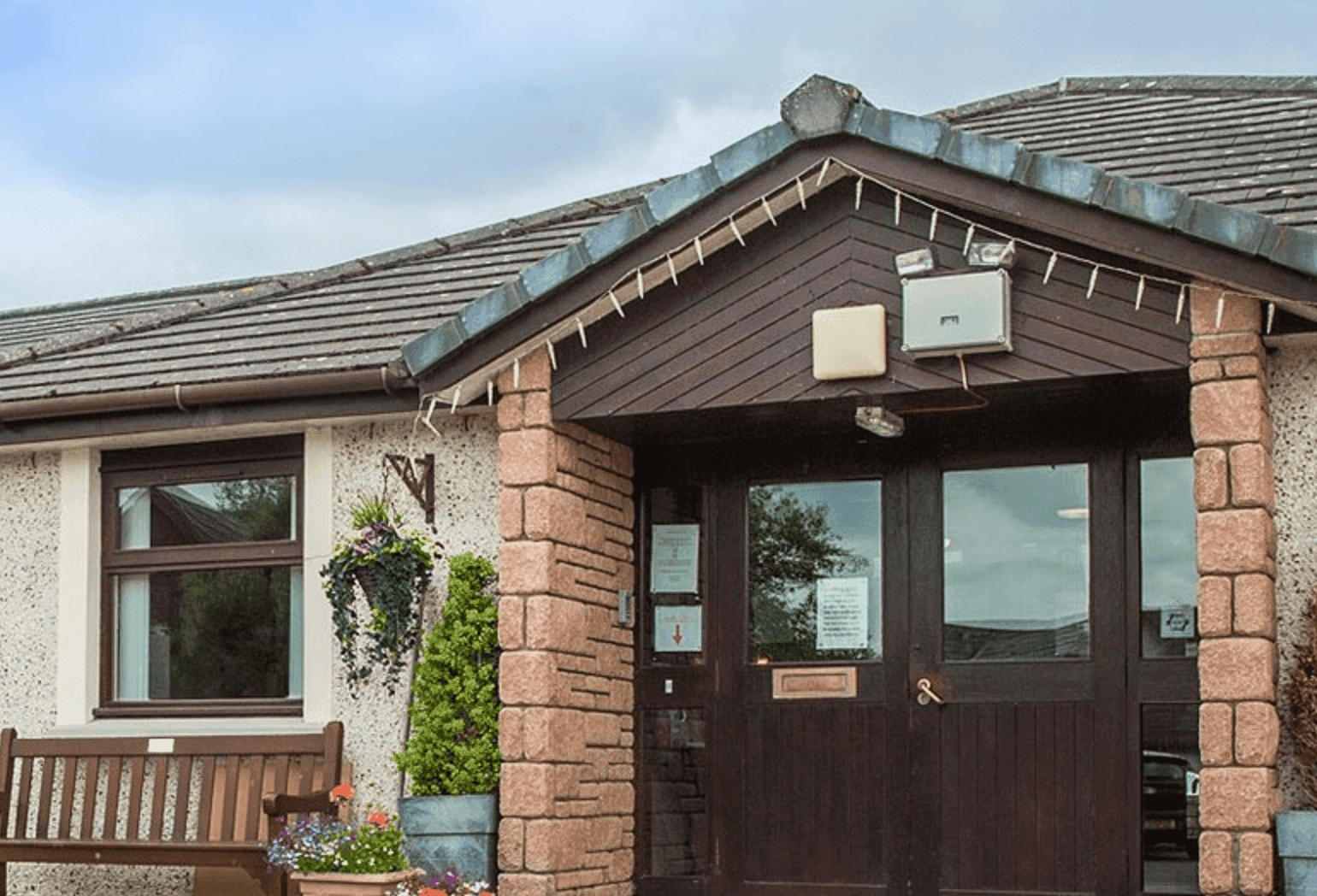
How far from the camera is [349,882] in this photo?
8047 mm

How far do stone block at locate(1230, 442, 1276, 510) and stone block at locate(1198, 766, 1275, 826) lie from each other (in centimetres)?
103

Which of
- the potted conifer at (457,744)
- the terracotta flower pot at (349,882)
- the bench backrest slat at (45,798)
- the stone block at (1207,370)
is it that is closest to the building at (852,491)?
the stone block at (1207,370)

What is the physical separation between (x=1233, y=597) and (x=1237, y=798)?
76cm

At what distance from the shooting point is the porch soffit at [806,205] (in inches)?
274

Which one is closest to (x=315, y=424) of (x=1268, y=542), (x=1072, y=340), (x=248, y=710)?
(x=248, y=710)

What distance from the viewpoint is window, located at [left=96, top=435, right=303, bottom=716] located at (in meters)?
9.78

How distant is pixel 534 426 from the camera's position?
8406 millimetres

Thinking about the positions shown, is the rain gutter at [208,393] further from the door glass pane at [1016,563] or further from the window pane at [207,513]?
the door glass pane at [1016,563]

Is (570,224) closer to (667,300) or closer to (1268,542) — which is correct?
(667,300)

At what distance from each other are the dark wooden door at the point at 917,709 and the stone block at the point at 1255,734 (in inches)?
43.5

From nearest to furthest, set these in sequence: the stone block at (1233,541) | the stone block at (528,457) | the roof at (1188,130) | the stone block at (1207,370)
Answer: the stone block at (1233,541), the stone block at (1207,370), the stone block at (528,457), the roof at (1188,130)

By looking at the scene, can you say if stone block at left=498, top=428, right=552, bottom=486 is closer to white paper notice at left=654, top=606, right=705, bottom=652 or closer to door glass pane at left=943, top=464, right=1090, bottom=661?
white paper notice at left=654, top=606, right=705, bottom=652

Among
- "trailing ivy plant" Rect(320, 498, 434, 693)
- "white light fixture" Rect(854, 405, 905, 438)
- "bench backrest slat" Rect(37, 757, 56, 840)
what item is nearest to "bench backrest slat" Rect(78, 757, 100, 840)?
"bench backrest slat" Rect(37, 757, 56, 840)

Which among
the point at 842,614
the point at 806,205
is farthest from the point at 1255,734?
the point at 806,205
